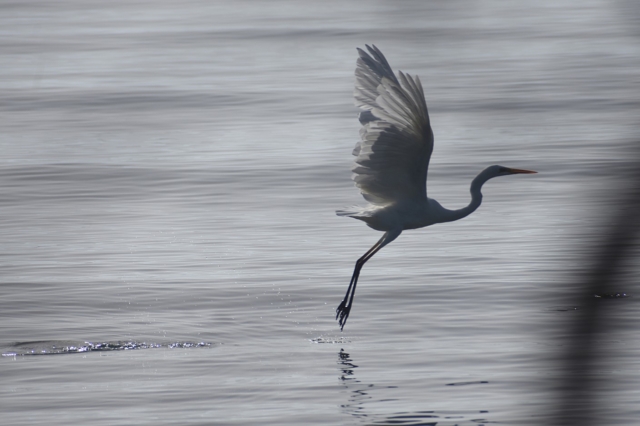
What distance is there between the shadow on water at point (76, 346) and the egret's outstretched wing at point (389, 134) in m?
1.95


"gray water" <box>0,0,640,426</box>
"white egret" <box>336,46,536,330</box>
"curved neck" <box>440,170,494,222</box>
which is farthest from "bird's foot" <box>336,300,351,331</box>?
"curved neck" <box>440,170,494,222</box>

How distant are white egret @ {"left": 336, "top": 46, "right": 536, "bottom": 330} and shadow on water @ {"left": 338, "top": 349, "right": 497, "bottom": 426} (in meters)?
1.30

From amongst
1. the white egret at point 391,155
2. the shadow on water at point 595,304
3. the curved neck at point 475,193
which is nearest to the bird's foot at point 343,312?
the white egret at point 391,155

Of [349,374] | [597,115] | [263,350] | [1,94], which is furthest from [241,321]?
[1,94]

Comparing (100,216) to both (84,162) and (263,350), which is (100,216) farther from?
(263,350)

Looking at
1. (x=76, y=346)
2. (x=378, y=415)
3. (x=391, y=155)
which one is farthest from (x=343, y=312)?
(x=76, y=346)

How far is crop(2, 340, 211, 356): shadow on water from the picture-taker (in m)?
8.43

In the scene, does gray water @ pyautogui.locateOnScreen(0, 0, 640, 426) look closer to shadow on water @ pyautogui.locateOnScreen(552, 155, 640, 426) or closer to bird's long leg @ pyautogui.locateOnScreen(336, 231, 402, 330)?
shadow on water @ pyautogui.locateOnScreen(552, 155, 640, 426)

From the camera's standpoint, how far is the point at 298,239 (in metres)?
12.4

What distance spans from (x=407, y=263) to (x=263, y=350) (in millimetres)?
3113

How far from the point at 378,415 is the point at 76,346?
2.78 meters

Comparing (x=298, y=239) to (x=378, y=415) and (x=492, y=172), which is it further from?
(x=378, y=415)

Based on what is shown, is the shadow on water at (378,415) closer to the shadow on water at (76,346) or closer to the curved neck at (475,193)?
the shadow on water at (76,346)

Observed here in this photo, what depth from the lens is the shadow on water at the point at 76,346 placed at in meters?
8.43
